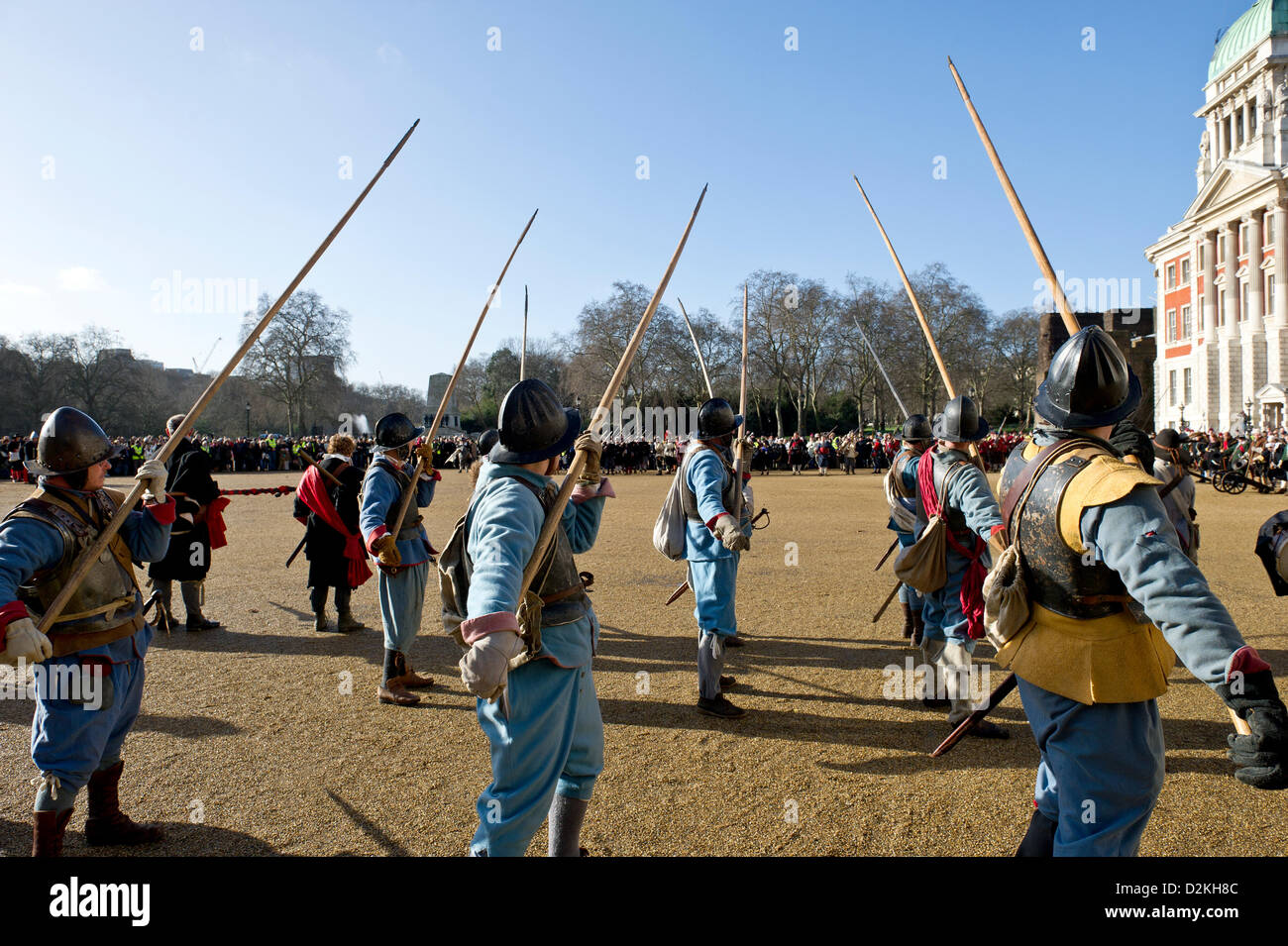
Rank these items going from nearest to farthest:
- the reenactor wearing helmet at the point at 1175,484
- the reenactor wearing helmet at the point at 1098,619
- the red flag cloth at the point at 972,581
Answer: the reenactor wearing helmet at the point at 1098,619, the red flag cloth at the point at 972,581, the reenactor wearing helmet at the point at 1175,484

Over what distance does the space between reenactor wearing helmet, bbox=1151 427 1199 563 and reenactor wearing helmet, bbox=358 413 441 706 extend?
6.37 meters

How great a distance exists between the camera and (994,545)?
3777 millimetres

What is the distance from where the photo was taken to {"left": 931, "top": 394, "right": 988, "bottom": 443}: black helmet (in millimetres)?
4770

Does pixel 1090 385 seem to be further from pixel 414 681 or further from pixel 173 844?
pixel 414 681

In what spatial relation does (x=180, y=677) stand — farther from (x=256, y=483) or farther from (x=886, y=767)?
(x=256, y=483)

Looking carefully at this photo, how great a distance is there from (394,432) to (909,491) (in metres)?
4.14

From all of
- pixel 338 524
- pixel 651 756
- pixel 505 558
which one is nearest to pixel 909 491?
pixel 651 756

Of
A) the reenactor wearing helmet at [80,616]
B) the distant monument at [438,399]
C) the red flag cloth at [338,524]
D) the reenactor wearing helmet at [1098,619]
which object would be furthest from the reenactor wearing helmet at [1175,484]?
the distant monument at [438,399]

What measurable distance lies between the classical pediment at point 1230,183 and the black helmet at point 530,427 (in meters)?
55.2

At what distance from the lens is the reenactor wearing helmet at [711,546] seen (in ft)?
16.8

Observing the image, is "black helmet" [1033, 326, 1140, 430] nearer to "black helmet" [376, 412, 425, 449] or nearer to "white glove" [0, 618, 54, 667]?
"white glove" [0, 618, 54, 667]

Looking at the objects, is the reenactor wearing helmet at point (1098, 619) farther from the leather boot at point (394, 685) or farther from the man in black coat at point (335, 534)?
the man in black coat at point (335, 534)
